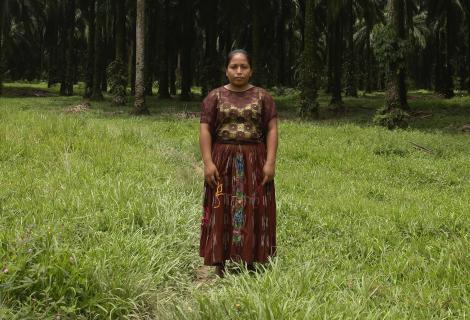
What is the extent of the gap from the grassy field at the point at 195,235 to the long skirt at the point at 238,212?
207 millimetres

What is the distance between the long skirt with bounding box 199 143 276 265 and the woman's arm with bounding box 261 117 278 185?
68 millimetres

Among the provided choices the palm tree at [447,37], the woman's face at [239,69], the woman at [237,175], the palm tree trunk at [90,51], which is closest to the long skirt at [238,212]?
the woman at [237,175]

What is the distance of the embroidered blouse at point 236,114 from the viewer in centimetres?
442

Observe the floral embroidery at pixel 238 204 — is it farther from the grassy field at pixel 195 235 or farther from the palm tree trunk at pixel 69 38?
the palm tree trunk at pixel 69 38

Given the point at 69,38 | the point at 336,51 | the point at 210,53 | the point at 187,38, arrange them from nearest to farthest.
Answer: the point at 336,51, the point at 210,53, the point at 187,38, the point at 69,38

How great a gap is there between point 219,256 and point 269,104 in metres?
1.37

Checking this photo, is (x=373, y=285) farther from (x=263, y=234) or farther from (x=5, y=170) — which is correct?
(x=5, y=170)

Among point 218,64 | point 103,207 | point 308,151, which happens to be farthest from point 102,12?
point 103,207

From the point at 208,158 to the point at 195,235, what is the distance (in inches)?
55.3

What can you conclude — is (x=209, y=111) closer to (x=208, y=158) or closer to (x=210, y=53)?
(x=208, y=158)

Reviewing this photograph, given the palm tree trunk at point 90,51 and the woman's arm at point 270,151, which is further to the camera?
the palm tree trunk at point 90,51

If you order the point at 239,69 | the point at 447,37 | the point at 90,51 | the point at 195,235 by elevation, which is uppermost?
the point at 447,37

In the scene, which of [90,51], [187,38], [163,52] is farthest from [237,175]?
[187,38]

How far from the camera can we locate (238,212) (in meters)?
4.38
